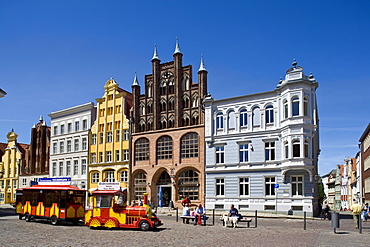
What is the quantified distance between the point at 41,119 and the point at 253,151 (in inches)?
1449

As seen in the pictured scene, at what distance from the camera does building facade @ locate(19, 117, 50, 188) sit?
6041cm

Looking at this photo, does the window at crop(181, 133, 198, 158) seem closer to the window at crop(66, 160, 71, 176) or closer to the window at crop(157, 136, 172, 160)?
the window at crop(157, 136, 172, 160)

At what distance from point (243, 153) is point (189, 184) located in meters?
7.17

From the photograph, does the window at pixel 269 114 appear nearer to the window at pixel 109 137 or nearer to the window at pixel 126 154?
the window at pixel 126 154

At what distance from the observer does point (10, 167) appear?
215ft

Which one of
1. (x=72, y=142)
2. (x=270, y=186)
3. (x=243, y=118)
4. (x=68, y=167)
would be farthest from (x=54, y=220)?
(x=68, y=167)

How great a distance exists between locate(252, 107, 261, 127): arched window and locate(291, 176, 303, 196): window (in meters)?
6.24

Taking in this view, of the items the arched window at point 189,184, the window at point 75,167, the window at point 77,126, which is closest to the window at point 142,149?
the arched window at point 189,184

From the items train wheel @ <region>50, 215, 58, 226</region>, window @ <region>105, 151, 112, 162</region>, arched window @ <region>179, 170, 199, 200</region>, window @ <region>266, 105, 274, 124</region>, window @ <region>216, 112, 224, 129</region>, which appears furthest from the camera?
window @ <region>105, 151, 112, 162</region>

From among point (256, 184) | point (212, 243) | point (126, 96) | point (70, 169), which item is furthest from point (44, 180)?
point (70, 169)

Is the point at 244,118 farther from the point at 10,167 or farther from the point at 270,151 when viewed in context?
the point at 10,167

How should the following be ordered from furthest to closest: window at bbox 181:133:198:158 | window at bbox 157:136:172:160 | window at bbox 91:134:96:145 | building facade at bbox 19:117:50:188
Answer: building facade at bbox 19:117:50:188 < window at bbox 91:134:96:145 < window at bbox 157:136:172:160 < window at bbox 181:133:198:158

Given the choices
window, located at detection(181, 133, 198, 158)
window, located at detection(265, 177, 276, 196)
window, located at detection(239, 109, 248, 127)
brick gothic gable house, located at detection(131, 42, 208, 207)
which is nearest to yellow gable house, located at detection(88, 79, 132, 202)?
brick gothic gable house, located at detection(131, 42, 208, 207)

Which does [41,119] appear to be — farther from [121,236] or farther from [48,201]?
[121,236]
